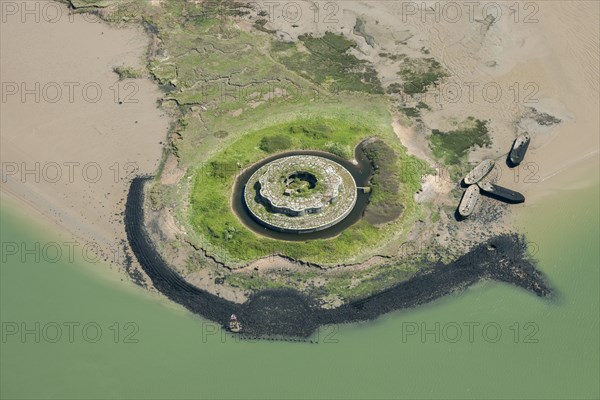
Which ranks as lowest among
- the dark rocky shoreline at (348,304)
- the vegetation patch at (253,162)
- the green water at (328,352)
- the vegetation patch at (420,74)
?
the green water at (328,352)

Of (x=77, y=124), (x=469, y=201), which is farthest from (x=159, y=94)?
(x=469, y=201)

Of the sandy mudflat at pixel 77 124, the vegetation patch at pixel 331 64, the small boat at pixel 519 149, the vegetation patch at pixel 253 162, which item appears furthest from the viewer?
the vegetation patch at pixel 331 64

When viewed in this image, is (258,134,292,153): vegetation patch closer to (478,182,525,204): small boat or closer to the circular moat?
the circular moat

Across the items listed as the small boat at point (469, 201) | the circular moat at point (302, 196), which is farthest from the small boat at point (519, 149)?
the circular moat at point (302, 196)

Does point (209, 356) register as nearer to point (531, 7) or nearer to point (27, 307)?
point (27, 307)

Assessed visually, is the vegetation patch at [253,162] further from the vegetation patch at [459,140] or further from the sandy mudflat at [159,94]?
the sandy mudflat at [159,94]

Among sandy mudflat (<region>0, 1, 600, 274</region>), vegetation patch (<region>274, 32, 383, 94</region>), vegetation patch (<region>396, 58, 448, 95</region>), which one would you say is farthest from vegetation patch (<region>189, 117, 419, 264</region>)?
vegetation patch (<region>396, 58, 448, 95</region>)

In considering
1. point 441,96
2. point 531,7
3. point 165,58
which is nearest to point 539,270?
point 441,96
